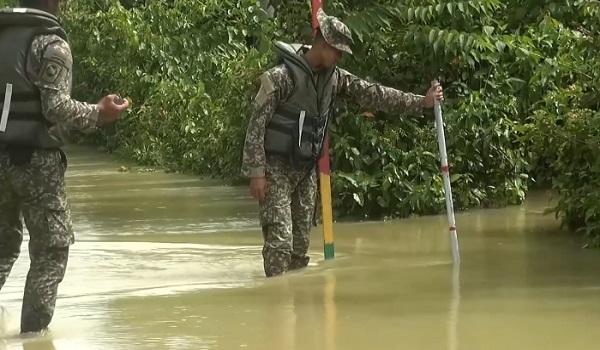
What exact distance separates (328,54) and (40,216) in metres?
2.56

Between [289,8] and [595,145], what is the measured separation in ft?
13.2

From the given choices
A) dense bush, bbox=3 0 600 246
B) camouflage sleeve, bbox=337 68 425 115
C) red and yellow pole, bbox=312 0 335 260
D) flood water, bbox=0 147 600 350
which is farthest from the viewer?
Answer: dense bush, bbox=3 0 600 246

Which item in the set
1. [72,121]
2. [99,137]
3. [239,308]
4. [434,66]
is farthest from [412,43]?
[99,137]

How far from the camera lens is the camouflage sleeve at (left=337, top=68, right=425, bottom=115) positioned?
28.2 feet

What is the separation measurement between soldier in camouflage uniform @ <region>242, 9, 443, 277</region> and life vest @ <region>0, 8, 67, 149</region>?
6.69 ft

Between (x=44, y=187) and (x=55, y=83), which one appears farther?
(x=44, y=187)

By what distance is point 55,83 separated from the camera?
6.30 meters

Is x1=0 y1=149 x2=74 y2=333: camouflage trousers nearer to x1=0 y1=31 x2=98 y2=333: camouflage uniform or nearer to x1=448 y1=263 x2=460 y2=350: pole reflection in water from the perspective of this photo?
x1=0 y1=31 x2=98 y2=333: camouflage uniform

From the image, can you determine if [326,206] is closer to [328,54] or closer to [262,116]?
[262,116]

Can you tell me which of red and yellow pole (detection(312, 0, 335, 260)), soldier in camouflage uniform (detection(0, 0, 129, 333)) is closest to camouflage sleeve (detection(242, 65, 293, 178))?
red and yellow pole (detection(312, 0, 335, 260))

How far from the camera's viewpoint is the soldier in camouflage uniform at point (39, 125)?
631cm

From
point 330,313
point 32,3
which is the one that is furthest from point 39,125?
point 330,313

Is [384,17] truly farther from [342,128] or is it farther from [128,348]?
[128,348]

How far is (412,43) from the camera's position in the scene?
38.0 ft
